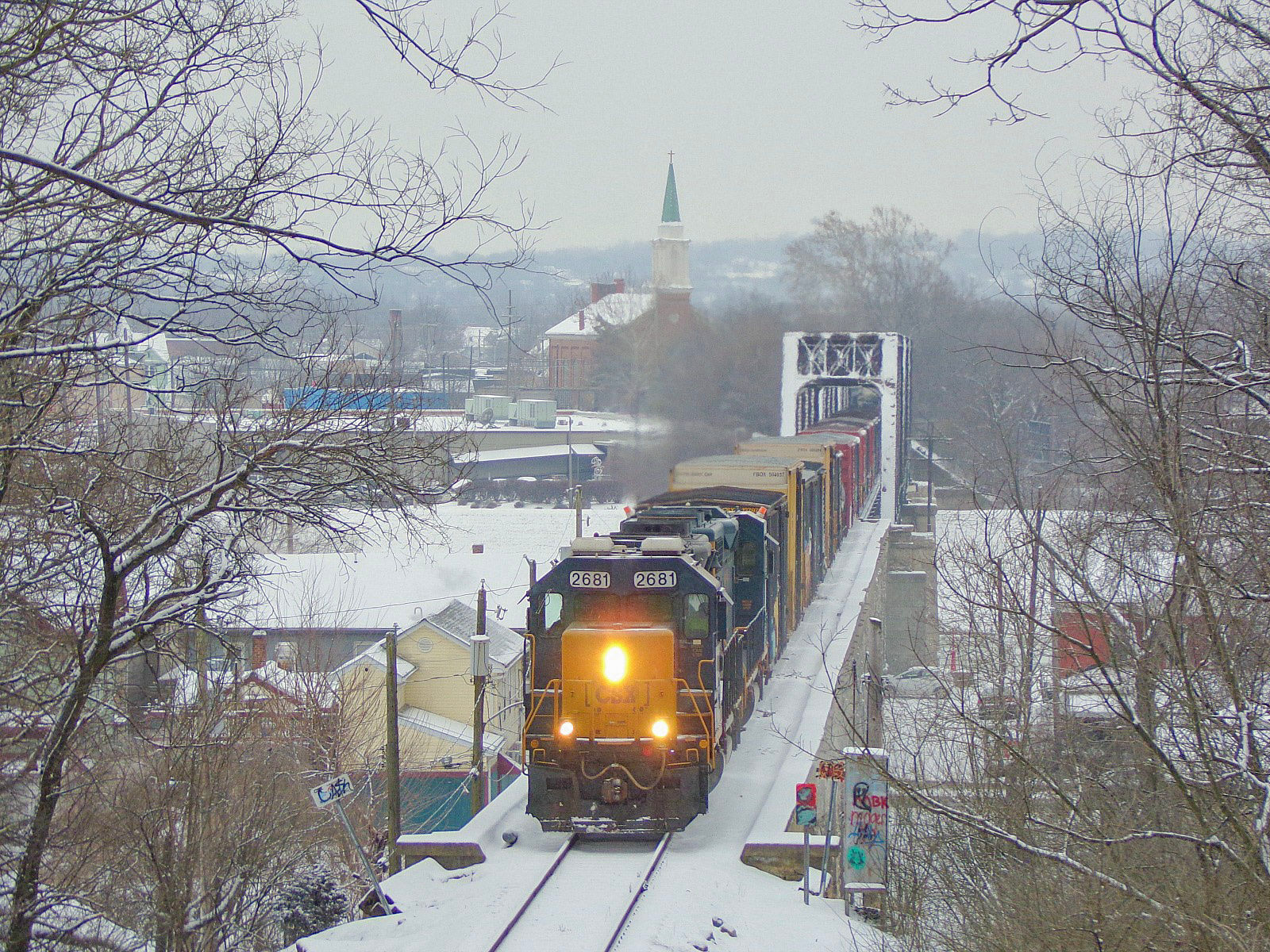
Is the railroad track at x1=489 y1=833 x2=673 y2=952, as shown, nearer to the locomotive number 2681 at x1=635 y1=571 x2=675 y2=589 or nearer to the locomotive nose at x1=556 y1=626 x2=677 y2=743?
the locomotive nose at x1=556 y1=626 x2=677 y2=743

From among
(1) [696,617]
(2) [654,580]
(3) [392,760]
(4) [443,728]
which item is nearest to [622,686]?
(1) [696,617]

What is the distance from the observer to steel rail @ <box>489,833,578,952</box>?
946 cm

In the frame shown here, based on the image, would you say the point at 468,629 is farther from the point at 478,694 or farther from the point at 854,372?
the point at 854,372

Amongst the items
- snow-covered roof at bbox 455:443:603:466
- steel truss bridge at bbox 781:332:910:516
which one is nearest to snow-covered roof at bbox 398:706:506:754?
steel truss bridge at bbox 781:332:910:516

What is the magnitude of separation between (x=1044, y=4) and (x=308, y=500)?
4561 mm

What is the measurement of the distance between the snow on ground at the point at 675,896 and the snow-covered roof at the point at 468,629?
14690mm

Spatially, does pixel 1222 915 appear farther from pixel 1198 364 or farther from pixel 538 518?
pixel 538 518

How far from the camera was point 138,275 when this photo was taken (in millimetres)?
6219

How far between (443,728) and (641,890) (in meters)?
19.3

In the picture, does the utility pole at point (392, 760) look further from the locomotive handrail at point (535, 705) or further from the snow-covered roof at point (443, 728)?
the snow-covered roof at point (443, 728)

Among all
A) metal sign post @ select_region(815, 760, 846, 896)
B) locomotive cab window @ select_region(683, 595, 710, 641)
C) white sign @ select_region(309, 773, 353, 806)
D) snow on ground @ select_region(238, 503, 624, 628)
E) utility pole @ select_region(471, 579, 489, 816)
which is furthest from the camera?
snow on ground @ select_region(238, 503, 624, 628)

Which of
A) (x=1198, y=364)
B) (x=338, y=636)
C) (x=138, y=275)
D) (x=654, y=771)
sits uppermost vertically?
(x=138, y=275)

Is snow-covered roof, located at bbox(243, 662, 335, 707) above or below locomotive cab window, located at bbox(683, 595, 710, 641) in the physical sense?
below

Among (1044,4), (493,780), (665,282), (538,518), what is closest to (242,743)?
(493,780)
